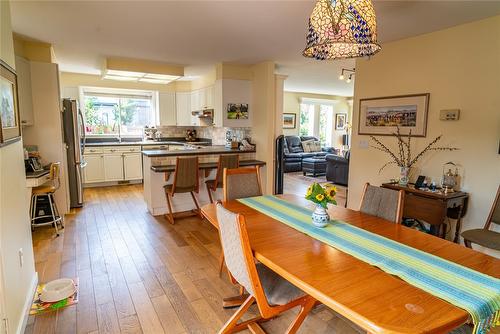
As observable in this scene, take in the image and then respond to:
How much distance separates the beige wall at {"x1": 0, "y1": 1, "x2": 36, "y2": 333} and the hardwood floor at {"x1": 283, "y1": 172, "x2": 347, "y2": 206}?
4399mm

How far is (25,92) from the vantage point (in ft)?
12.4

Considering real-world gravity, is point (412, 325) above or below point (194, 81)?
below

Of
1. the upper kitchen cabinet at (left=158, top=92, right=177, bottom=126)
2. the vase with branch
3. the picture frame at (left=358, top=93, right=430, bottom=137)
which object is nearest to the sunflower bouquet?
the vase with branch

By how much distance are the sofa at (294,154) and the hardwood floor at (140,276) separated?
4.46 metres

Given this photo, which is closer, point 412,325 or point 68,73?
point 412,325

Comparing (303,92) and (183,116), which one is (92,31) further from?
(303,92)

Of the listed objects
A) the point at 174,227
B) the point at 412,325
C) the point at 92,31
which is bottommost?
the point at 174,227

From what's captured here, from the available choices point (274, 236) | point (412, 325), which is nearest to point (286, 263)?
point (274, 236)

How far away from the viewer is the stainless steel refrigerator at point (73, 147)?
4.45 meters

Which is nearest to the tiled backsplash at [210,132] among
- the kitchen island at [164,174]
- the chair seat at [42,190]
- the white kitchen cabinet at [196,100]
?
the white kitchen cabinet at [196,100]

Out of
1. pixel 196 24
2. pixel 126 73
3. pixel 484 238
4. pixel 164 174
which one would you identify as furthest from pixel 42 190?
pixel 484 238

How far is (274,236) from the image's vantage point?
175 cm

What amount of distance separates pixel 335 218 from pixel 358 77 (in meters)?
2.61

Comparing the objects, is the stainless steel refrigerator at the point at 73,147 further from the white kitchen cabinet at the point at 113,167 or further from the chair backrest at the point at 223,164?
the chair backrest at the point at 223,164
